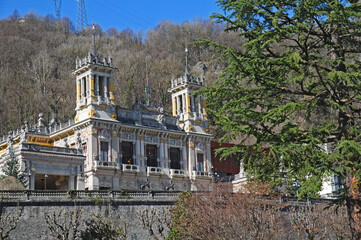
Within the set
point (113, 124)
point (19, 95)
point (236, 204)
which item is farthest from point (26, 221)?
point (19, 95)

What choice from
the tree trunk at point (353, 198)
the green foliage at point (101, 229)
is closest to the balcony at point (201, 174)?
the green foliage at point (101, 229)

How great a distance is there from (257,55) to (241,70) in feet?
2.52

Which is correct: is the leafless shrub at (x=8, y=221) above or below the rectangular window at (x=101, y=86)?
below

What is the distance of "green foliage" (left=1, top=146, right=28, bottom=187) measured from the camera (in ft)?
129

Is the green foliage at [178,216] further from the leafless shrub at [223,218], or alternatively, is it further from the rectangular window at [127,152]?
the rectangular window at [127,152]

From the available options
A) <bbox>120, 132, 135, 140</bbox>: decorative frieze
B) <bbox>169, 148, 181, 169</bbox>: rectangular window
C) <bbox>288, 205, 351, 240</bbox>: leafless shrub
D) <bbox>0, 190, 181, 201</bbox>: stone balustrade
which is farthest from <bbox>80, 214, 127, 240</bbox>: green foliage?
<bbox>169, 148, 181, 169</bbox>: rectangular window

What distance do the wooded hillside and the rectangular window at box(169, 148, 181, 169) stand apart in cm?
1841

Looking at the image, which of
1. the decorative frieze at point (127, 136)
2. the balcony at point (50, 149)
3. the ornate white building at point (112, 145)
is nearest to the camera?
the balcony at point (50, 149)

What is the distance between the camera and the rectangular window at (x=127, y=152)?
1963 inches

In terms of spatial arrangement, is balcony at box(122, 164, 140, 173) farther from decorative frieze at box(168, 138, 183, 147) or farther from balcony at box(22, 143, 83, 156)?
decorative frieze at box(168, 138, 183, 147)

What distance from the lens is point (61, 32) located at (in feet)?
390

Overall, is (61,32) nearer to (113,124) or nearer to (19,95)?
(19,95)

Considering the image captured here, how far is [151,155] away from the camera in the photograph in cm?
5203

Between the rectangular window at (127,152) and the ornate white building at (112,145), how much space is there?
35 mm
